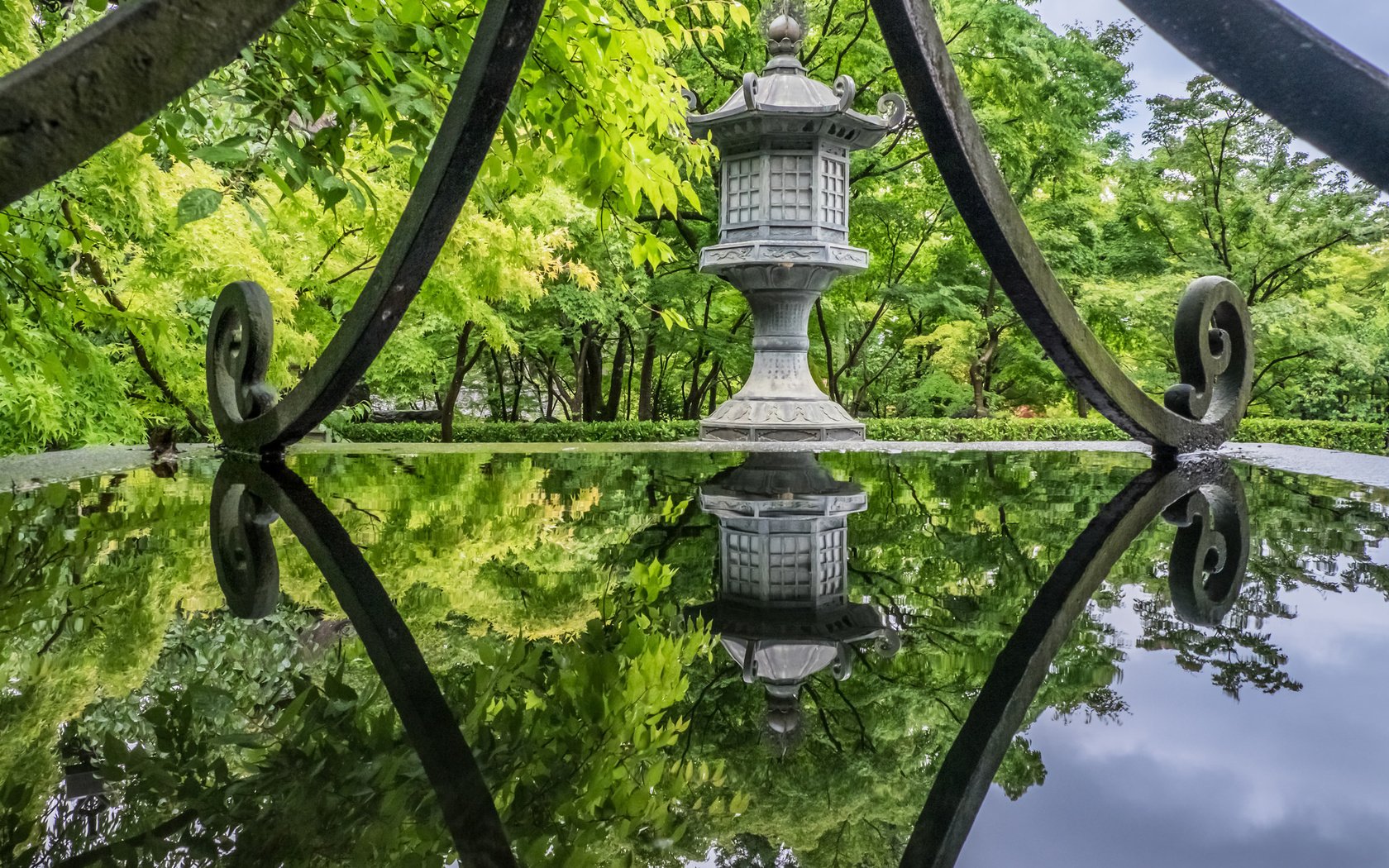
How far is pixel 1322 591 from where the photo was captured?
138 cm

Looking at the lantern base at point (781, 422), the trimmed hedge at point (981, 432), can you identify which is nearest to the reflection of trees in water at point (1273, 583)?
the lantern base at point (781, 422)

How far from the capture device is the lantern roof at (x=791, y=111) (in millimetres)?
8875

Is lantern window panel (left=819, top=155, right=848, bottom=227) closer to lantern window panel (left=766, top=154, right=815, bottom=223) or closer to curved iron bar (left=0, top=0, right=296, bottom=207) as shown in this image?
lantern window panel (left=766, top=154, right=815, bottom=223)

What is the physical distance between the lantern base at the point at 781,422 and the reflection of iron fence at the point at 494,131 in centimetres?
561

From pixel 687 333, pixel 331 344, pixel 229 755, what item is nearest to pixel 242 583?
pixel 229 755

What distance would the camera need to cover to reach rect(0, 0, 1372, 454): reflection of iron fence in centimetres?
80

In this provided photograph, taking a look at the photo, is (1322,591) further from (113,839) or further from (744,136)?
(744,136)

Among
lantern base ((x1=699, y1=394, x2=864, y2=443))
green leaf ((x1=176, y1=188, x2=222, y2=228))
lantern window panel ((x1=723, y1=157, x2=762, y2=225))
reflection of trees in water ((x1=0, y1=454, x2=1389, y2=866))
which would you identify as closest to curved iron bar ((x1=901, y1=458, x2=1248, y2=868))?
reflection of trees in water ((x1=0, y1=454, x2=1389, y2=866))

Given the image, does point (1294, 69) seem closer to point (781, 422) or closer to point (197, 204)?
point (197, 204)

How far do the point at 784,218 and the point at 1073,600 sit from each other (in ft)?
27.2

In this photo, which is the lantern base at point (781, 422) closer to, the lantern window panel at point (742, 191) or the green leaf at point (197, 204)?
the lantern window panel at point (742, 191)

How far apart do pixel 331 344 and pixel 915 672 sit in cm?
201

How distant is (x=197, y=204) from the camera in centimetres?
158

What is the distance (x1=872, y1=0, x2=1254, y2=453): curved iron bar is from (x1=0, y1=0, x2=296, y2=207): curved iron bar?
932 millimetres
